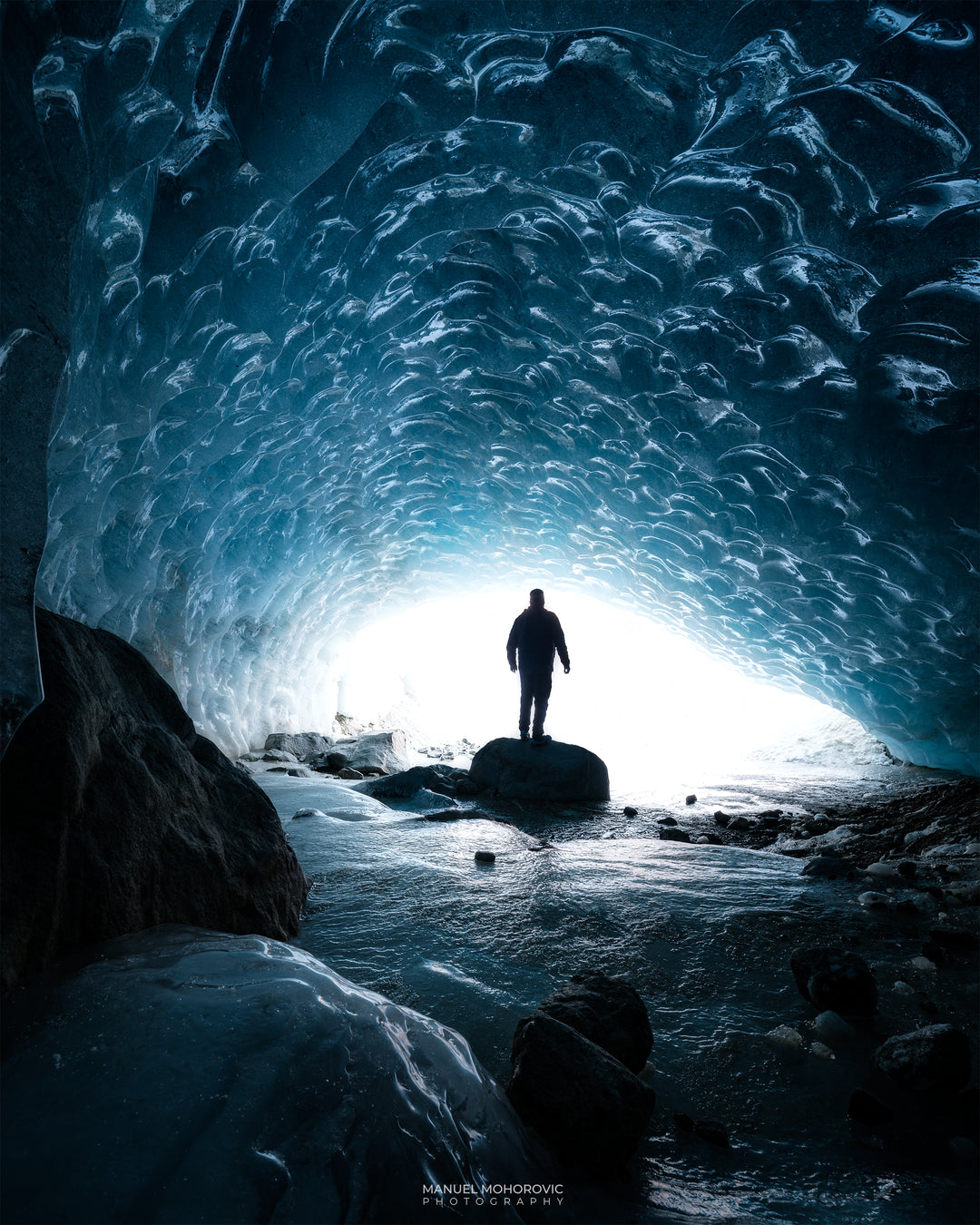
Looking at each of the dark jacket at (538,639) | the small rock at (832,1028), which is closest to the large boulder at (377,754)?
the dark jacket at (538,639)

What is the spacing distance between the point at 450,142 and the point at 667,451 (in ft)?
11.7

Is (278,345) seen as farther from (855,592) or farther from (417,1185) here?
(855,592)

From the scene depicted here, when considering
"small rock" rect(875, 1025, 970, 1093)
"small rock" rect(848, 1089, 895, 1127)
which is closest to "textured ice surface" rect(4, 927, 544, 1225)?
"small rock" rect(848, 1089, 895, 1127)

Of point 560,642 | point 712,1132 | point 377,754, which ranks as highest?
point 560,642

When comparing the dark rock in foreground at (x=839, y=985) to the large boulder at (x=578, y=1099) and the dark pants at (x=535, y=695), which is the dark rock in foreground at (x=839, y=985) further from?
the dark pants at (x=535, y=695)

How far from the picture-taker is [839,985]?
5.67 feet

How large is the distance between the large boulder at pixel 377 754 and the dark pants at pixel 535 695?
2.53m

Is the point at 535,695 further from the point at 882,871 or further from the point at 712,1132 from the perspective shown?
the point at 712,1132

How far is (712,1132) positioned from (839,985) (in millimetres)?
678

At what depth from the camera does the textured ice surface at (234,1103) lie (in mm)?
893

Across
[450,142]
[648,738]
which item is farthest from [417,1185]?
[648,738]

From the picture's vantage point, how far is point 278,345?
5633mm

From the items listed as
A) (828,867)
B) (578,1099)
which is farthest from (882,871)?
(578,1099)

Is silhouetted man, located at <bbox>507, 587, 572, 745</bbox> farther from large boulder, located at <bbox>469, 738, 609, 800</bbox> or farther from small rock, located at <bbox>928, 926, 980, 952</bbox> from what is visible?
small rock, located at <bbox>928, 926, 980, 952</bbox>
